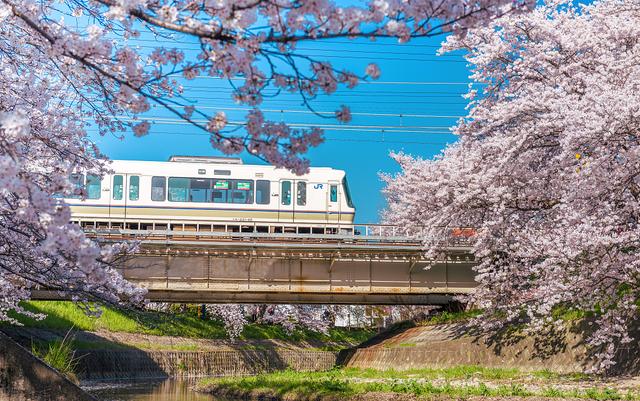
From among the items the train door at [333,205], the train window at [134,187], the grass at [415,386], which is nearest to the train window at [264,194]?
the train door at [333,205]

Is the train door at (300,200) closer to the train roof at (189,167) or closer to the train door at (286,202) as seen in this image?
the train door at (286,202)

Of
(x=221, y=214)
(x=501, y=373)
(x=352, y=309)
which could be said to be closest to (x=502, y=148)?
(x=501, y=373)

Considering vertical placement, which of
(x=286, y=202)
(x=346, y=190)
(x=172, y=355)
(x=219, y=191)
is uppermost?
(x=346, y=190)

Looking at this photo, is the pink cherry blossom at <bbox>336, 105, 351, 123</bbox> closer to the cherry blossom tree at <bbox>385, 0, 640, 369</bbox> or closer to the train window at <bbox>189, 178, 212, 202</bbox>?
the cherry blossom tree at <bbox>385, 0, 640, 369</bbox>

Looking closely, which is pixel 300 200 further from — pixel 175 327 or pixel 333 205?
pixel 175 327

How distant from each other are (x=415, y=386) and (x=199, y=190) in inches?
710

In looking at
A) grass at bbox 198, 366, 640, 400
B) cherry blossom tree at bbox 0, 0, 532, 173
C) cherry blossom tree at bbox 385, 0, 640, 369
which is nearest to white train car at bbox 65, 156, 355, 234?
cherry blossom tree at bbox 385, 0, 640, 369

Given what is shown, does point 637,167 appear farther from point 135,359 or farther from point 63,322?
point 63,322

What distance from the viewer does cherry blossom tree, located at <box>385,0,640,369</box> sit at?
14.1 m

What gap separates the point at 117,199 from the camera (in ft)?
101

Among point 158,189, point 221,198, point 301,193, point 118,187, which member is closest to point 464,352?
point 301,193

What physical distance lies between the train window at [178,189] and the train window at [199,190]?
0.21 meters

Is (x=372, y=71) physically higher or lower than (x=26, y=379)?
higher

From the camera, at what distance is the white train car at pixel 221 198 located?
102 feet
